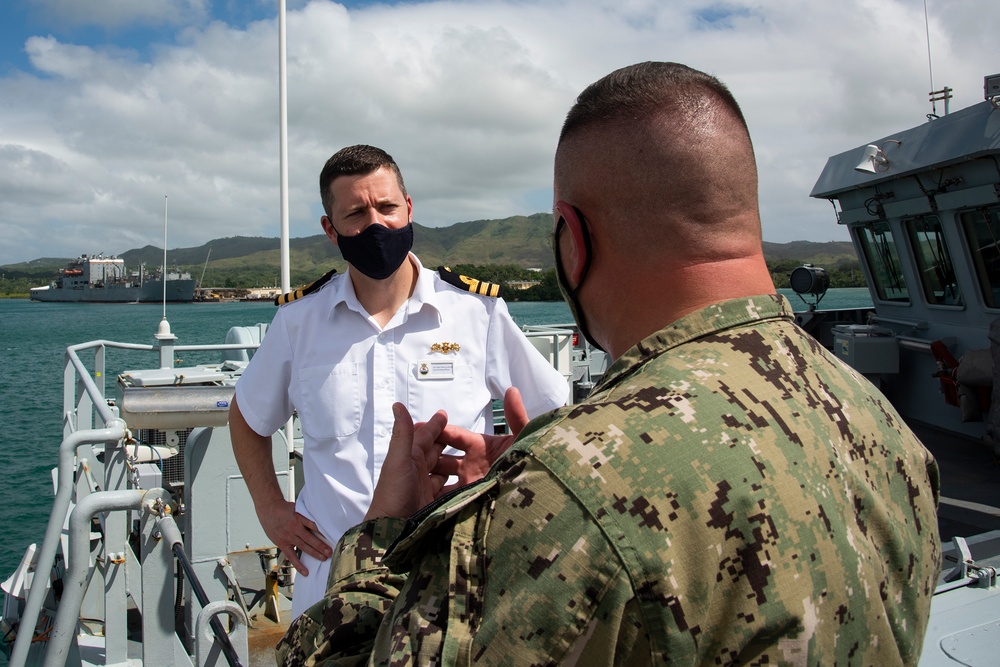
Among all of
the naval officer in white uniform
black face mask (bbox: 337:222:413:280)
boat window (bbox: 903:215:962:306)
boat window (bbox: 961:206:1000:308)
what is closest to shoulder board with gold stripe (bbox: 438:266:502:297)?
the naval officer in white uniform

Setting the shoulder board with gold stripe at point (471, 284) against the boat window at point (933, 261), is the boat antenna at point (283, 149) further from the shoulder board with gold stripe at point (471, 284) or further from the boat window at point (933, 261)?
the boat window at point (933, 261)

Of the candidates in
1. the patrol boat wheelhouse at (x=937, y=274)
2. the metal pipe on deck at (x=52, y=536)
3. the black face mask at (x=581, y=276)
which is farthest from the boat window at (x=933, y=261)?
the black face mask at (x=581, y=276)

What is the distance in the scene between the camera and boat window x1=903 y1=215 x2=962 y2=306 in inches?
310

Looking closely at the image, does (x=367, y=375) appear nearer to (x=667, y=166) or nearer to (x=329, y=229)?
(x=329, y=229)

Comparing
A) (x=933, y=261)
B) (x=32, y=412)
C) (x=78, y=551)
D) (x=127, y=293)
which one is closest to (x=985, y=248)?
(x=933, y=261)

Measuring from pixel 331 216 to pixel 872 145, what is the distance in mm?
7120

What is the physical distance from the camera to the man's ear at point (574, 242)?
114 cm

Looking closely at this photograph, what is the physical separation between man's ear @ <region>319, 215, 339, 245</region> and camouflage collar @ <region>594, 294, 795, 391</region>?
1645 mm

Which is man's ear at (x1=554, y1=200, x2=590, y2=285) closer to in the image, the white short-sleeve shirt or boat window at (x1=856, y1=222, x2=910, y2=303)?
the white short-sleeve shirt

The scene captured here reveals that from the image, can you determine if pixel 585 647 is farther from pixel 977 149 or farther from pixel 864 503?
pixel 977 149

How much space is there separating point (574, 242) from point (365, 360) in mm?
1407

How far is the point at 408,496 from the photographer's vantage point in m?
1.36

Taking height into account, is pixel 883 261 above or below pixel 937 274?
above

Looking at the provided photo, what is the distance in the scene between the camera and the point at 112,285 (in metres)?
93.9
